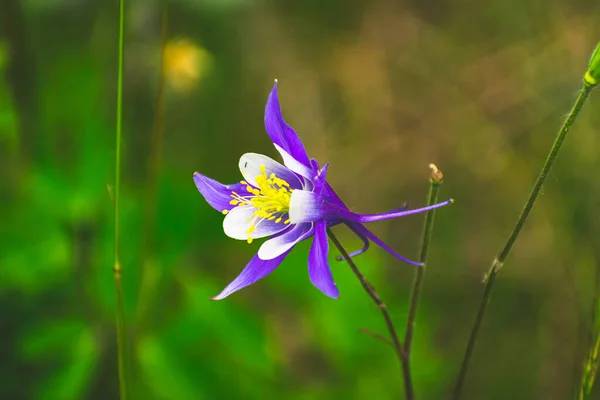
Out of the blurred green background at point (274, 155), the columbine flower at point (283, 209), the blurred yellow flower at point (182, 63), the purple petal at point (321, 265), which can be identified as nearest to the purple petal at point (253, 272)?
the columbine flower at point (283, 209)

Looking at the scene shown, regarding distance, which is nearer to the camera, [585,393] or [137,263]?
[585,393]

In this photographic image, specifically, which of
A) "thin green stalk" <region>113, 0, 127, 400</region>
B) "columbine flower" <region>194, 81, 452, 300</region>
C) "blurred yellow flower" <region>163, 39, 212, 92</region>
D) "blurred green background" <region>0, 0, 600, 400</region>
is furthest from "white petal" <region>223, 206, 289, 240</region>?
A: "blurred yellow flower" <region>163, 39, 212, 92</region>

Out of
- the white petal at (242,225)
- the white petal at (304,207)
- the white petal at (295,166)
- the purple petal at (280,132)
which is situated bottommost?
the white petal at (242,225)

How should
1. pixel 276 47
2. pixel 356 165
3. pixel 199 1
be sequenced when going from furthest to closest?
pixel 276 47 < pixel 356 165 < pixel 199 1

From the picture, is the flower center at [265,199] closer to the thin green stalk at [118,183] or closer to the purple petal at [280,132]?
the purple petal at [280,132]

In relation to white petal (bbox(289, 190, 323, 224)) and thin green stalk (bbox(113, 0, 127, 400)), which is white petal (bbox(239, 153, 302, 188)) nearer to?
white petal (bbox(289, 190, 323, 224))

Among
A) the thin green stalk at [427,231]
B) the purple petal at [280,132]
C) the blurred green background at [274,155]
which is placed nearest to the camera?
the thin green stalk at [427,231]

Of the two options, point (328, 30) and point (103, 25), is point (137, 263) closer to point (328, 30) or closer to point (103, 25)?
point (103, 25)

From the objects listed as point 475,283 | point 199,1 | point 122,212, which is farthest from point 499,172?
point 122,212
